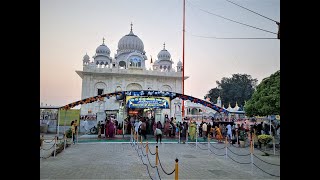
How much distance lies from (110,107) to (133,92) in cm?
2667

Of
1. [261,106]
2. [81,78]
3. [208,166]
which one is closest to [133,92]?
[261,106]

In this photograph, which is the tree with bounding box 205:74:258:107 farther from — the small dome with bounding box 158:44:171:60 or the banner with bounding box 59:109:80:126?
the banner with bounding box 59:109:80:126

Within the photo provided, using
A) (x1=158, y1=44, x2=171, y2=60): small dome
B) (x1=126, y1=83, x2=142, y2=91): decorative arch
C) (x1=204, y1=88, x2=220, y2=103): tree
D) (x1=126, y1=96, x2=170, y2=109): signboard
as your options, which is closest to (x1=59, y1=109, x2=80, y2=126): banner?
(x1=126, y1=96, x2=170, y2=109): signboard

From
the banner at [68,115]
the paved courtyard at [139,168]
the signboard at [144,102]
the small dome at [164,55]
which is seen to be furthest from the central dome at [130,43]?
the paved courtyard at [139,168]

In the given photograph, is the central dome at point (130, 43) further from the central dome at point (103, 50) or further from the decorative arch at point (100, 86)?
the decorative arch at point (100, 86)

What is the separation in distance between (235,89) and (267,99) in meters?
45.0

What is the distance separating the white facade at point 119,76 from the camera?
47.3m

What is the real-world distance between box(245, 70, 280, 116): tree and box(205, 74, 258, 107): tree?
40716 mm

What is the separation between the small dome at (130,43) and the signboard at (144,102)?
35071 mm

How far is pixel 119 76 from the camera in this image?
160ft

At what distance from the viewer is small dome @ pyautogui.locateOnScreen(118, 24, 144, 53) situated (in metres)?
55.1

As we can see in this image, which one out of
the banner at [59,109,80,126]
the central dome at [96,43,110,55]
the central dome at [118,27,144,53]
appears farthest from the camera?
the central dome at [118,27,144,53]
